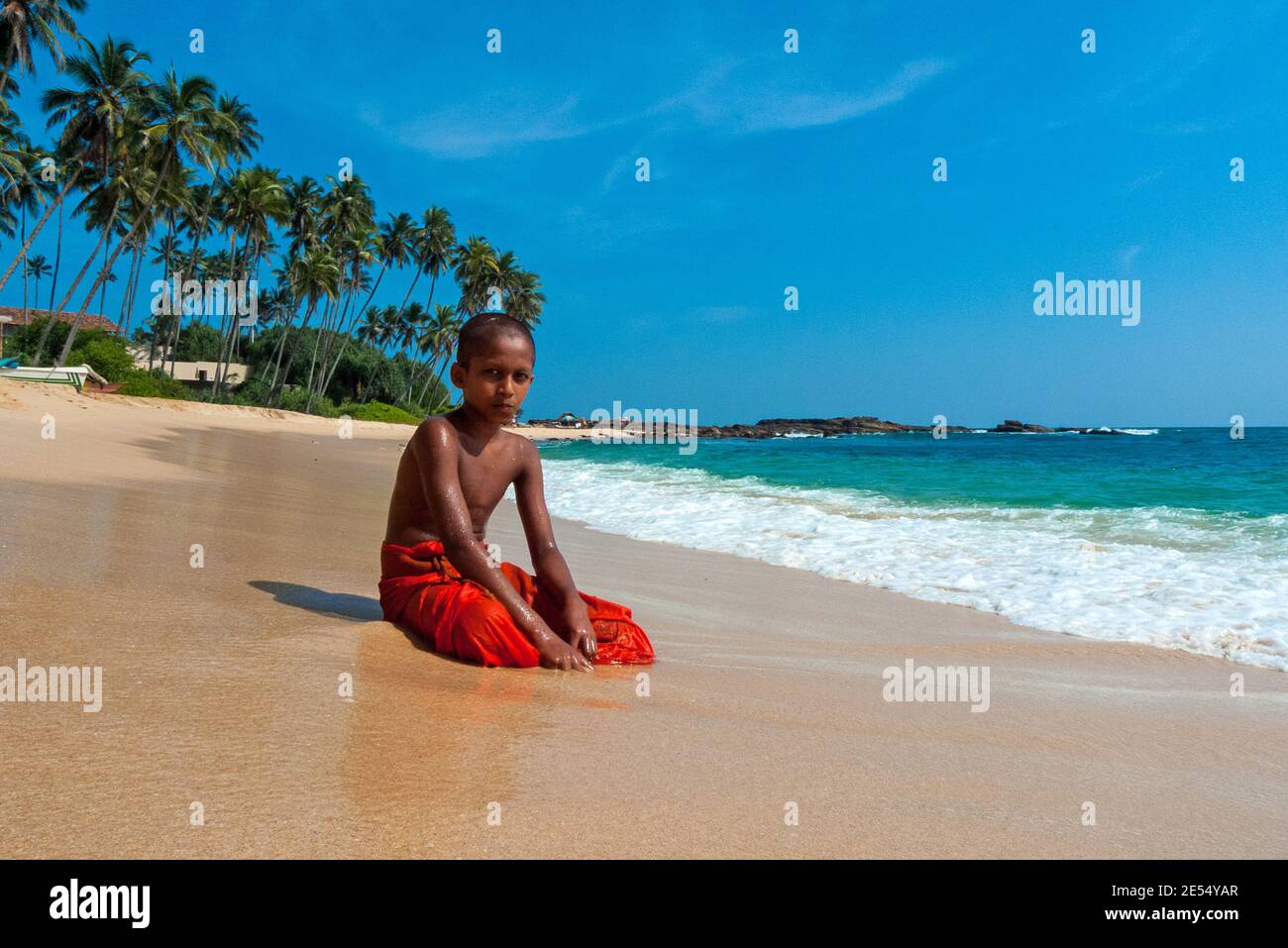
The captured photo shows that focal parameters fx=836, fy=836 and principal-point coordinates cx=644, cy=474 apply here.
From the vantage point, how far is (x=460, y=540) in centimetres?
288

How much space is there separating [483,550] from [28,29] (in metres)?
35.4

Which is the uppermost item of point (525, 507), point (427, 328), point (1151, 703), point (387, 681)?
point (427, 328)

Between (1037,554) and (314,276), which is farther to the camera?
(314,276)

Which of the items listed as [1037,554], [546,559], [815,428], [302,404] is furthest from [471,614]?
[815,428]

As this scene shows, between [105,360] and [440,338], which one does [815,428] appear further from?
[105,360]

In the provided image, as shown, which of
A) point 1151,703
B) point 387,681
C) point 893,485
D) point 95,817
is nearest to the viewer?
point 95,817

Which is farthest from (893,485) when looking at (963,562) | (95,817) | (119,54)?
(119,54)

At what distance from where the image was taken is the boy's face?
293 cm

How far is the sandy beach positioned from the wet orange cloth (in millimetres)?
91

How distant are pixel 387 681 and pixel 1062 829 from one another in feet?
6.03

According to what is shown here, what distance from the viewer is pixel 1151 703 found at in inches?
124

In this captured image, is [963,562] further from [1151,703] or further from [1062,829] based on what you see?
[1062,829]
